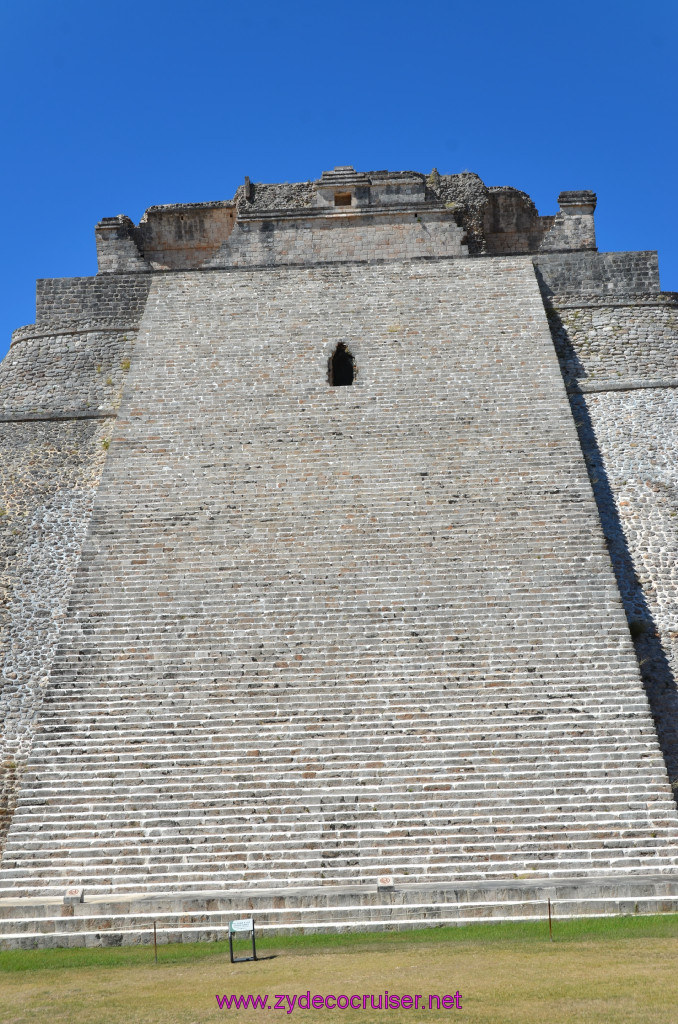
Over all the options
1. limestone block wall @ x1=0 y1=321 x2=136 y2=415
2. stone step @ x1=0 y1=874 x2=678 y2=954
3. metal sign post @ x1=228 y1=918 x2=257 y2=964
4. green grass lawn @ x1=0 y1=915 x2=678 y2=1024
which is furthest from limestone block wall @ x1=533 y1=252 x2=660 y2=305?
metal sign post @ x1=228 y1=918 x2=257 y2=964

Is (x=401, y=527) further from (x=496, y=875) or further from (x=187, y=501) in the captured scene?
(x=496, y=875)

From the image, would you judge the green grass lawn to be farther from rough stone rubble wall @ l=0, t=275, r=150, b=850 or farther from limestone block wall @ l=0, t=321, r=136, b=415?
limestone block wall @ l=0, t=321, r=136, b=415

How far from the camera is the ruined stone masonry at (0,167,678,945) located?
7246mm

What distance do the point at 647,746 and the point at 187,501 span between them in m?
4.84

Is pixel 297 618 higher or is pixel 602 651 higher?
pixel 297 618

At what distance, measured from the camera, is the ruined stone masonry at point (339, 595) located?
725 cm

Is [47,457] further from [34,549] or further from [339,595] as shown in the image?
[339,595]

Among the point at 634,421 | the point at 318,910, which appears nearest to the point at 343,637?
the point at 318,910

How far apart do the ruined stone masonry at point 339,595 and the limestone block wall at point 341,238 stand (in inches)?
50.6

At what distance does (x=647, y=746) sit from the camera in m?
7.87

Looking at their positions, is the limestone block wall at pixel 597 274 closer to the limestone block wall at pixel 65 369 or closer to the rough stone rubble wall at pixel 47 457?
the rough stone rubble wall at pixel 47 457

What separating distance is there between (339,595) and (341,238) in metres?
7.36

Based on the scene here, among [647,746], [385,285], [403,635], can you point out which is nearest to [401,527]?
[403,635]

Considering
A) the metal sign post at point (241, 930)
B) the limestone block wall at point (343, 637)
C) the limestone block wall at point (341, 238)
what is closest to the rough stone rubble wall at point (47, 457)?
the limestone block wall at point (343, 637)
